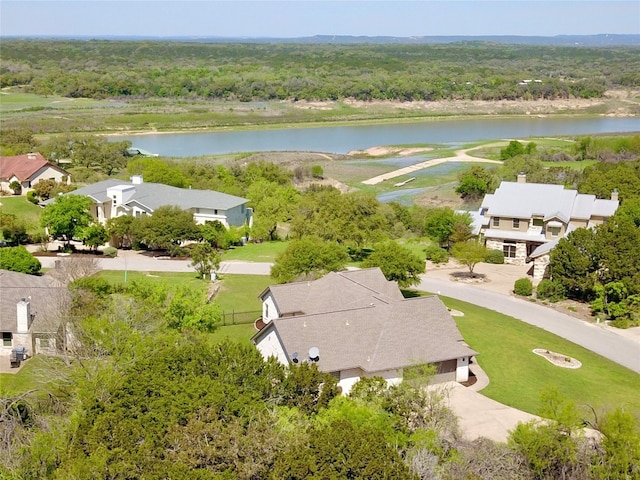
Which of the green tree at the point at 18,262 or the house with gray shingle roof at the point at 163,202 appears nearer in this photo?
the green tree at the point at 18,262

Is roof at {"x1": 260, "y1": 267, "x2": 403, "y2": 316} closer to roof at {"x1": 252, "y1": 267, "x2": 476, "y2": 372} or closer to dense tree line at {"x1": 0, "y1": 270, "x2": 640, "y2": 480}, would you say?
roof at {"x1": 252, "y1": 267, "x2": 476, "y2": 372}

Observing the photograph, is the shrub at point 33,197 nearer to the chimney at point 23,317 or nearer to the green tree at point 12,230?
the green tree at point 12,230

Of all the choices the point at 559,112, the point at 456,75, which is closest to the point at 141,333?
the point at 559,112

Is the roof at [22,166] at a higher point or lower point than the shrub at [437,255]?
higher

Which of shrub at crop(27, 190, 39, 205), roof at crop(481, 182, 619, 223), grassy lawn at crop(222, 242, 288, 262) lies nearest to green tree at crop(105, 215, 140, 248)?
grassy lawn at crop(222, 242, 288, 262)

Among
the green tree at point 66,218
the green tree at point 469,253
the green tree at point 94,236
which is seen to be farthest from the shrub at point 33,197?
the green tree at point 469,253

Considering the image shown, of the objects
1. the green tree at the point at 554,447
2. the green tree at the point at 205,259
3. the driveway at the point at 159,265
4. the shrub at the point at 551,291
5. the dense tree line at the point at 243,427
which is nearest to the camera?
the dense tree line at the point at 243,427

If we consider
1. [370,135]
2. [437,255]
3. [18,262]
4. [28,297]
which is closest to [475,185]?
[437,255]

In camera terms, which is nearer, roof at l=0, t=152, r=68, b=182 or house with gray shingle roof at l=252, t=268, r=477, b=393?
house with gray shingle roof at l=252, t=268, r=477, b=393
